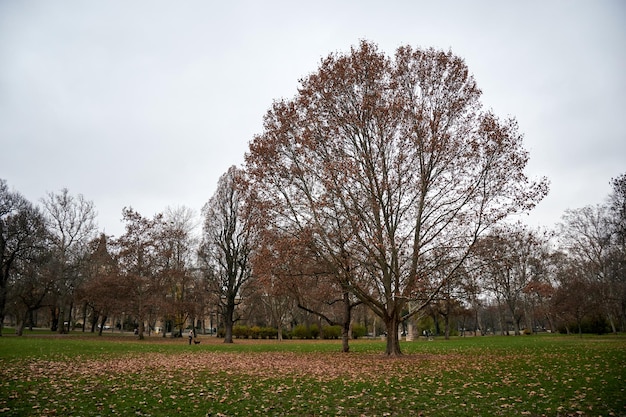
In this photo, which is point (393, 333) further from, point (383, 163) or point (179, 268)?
point (179, 268)

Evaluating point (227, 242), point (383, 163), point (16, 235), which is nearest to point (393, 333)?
point (383, 163)

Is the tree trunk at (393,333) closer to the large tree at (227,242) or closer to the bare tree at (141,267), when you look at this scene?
the large tree at (227,242)

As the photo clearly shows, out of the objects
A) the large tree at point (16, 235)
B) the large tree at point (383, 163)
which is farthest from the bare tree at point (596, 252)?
the large tree at point (16, 235)

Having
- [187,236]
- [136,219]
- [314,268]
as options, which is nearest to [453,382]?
[314,268]

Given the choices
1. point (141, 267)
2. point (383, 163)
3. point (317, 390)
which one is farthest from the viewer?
point (141, 267)

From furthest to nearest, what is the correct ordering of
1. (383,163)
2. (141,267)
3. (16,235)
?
(141,267)
(16,235)
(383,163)

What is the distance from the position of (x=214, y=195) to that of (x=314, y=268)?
2254 cm

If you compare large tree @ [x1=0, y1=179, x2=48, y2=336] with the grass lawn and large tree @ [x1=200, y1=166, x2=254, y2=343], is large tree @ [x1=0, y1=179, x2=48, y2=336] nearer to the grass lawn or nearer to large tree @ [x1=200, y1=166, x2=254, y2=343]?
large tree @ [x1=200, y1=166, x2=254, y2=343]

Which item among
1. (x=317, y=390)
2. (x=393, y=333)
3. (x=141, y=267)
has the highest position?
(x=141, y=267)

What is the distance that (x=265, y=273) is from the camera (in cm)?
2062

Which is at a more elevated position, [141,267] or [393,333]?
[141,267]

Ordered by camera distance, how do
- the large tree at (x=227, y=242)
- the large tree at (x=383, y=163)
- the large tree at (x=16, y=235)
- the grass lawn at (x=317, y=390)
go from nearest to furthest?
the grass lawn at (x=317, y=390) < the large tree at (x=383, y=163) < the large tree at (x=16, y=235) < the large tree at (x=227, y=242)

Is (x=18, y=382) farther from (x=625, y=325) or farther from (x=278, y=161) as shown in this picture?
(x=625, y=325)

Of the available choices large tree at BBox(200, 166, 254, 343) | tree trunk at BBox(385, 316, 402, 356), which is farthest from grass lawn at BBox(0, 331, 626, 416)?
large tree at BBox(200, 166, 254, 343)
